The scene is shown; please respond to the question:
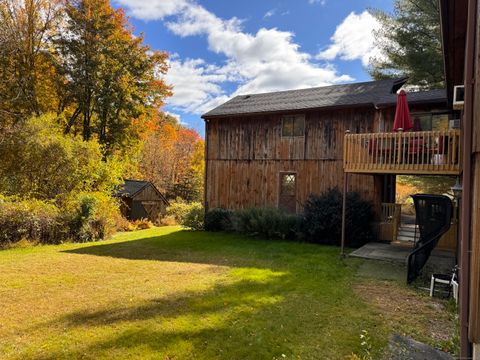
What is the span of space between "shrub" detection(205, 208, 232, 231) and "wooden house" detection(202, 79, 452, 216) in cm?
55

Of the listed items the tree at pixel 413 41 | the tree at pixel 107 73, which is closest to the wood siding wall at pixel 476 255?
the tree at pixel 413 41

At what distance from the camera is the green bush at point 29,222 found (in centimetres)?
1062

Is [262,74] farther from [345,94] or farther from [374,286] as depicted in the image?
[374,286]

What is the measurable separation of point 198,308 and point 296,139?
980 centimetres

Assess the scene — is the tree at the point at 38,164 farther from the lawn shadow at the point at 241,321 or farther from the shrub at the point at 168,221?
the shrub at the point at 168,221

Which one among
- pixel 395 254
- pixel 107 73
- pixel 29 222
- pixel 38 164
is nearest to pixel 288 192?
pixel 395 254

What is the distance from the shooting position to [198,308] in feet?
17.0

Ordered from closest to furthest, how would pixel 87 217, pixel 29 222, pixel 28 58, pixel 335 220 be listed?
1. pixel 29 222
2. pixel 335 220
3. pixel 87 217
4. pixel 28 58

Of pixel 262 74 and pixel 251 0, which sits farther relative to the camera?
pixel 262 74

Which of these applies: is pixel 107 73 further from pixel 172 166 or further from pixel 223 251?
pixel 223 251

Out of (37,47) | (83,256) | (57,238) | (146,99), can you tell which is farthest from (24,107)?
(83,256)

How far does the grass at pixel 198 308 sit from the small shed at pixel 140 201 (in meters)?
12.6

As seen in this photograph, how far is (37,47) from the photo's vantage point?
64.0 ft

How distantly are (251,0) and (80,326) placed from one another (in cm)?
1643
